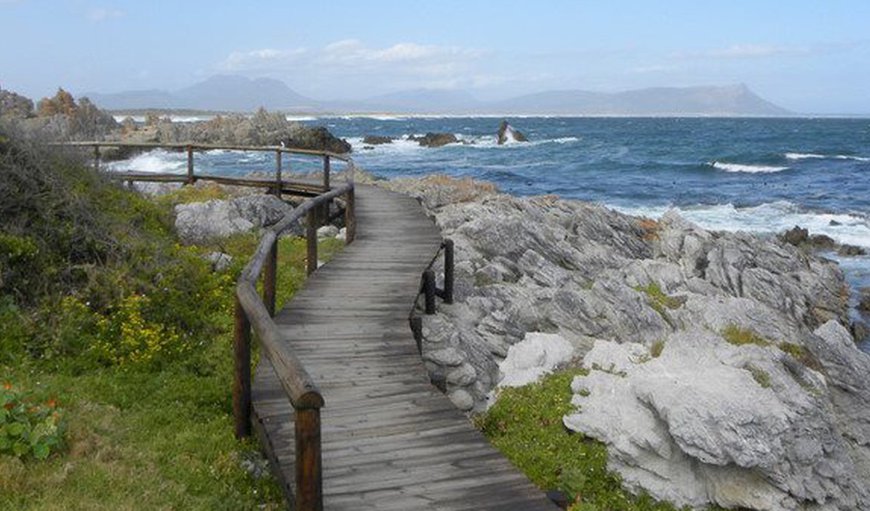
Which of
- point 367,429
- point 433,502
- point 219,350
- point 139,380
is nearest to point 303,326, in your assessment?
point 219,350

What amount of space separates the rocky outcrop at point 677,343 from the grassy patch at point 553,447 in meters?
0.20

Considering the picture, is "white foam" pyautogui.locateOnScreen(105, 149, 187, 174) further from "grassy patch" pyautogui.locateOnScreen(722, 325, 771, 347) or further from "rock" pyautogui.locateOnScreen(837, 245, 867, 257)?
"grassy patch" pyautogui.locateOnScreen(722, 325, 771, 347)

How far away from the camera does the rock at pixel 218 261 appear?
1352 cm

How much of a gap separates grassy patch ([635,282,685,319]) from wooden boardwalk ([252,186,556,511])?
5574mm

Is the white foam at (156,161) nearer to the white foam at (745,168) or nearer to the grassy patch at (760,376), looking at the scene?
the grassy patch at (760,376)

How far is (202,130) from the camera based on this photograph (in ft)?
242

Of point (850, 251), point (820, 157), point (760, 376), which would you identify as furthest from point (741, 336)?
point (820, 157)

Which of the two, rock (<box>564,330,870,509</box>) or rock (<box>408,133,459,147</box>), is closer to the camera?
rock (<box>564,330,870,509</box>)

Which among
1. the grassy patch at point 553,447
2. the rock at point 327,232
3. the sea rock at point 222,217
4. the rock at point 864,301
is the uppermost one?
the sea rock at point 222,217

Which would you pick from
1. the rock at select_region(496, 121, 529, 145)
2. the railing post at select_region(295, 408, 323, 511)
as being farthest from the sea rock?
the rock at select_region(496, 121, 529, 145)

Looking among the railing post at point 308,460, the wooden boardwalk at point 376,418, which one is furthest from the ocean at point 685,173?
the railing post at point 308,460

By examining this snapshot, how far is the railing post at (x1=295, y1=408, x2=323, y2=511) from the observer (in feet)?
16.6

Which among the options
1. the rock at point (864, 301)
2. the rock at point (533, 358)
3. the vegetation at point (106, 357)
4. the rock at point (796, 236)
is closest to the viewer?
the vegetation at point (106, 357)

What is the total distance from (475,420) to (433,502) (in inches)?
169
